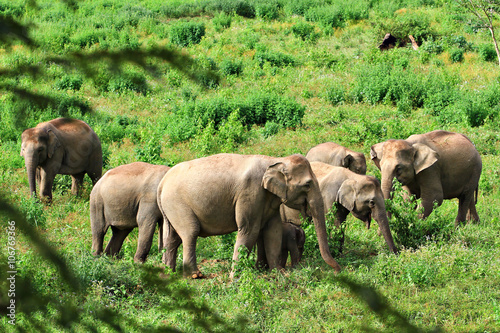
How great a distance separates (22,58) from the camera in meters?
1.84

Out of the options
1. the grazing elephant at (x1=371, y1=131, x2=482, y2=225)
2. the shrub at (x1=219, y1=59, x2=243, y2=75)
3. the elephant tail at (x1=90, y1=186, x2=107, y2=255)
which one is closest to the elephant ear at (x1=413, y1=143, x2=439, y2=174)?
the grazing elephant at (x1=371, y1=131, x2=482, y2=225)

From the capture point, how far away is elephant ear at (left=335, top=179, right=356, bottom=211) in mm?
8500

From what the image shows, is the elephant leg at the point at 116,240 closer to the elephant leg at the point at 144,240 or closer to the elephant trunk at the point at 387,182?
the elephant leg at the point at 144,240

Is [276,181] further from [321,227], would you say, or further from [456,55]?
[456,55]

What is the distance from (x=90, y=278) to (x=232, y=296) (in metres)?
1.58

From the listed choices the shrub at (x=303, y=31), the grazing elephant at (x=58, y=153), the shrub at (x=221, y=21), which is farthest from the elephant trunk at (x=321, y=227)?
the shrub at (x=221, y=21)

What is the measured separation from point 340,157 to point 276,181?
3.57 metres

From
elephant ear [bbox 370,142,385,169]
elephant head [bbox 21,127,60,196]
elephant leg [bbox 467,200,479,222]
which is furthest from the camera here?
elephant head [bbox 21,127,60,196]

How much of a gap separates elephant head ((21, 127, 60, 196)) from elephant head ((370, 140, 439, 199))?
19.2 feet

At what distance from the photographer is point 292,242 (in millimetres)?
8125

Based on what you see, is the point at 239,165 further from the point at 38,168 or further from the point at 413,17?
the point at 413,17

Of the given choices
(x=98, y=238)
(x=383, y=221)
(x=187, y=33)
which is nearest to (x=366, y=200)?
(x=383, y=221)

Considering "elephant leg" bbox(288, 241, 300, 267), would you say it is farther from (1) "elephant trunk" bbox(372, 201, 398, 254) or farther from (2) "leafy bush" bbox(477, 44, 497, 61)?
(2) "leafy bush" bbox(477, 44, 497, 61)

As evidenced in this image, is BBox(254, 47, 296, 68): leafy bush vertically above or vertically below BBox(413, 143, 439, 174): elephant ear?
below
